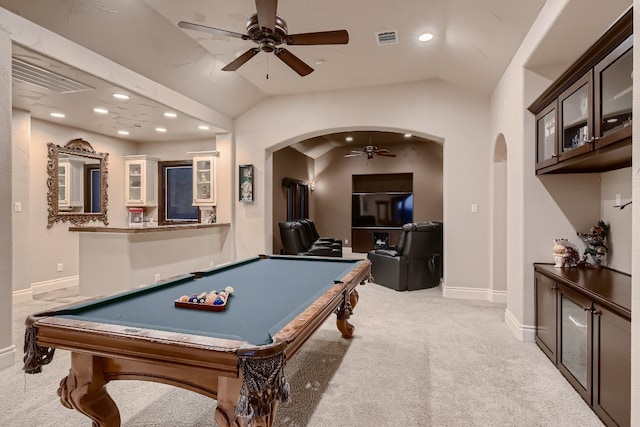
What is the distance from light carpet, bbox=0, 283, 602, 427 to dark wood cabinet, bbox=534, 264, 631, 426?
14 centimetres

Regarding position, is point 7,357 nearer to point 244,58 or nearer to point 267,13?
point 244,58

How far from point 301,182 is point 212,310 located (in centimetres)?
801

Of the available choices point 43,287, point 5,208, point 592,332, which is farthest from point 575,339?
point 43,287

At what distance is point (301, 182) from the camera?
379 inches

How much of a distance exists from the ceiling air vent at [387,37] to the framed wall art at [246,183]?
120 inches

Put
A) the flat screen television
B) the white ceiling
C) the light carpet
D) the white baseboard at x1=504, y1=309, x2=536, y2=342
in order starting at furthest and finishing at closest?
1. the flat screen television
2. the white baseboard at x1=504, y1=309, x2=536, y2=342
3. the white ceiling
4. the light carpet

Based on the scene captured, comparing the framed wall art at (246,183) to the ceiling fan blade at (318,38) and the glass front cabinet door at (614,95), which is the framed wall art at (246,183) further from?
the glass front cabinet door at (614,95)

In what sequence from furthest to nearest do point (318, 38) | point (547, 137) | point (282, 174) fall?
1. point (282, 174)
2. point (547, 137)
3. point (318, 38)

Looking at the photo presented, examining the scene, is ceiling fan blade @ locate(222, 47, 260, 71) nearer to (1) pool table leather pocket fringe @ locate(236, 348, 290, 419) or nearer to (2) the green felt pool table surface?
(2) the green felt pool table surface

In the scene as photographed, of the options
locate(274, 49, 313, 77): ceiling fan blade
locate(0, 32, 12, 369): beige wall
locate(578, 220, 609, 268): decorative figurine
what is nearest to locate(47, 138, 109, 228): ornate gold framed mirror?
locate(0, 32, 12, 369): beige wall

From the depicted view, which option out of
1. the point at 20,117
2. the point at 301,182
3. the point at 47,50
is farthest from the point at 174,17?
the point at 301,182

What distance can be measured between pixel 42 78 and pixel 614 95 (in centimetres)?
499

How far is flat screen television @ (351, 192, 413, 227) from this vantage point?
10.1 meters

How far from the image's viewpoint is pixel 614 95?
83.5 inches
